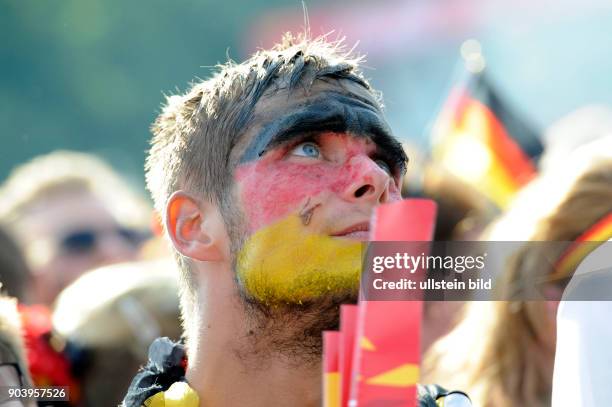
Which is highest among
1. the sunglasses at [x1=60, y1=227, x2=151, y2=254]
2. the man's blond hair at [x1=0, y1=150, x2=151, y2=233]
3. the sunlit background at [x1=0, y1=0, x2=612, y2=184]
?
the sunlit background at [x1=0, y1=0, x2=612, y2=184]

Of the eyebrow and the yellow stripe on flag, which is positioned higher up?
the eyebrow

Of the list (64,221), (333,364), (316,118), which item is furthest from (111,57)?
(333,364)

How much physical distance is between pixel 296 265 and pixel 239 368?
13.5 inches

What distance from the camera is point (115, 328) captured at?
159 inches

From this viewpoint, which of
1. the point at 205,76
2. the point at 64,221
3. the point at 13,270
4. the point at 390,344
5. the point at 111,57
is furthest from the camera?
the point at 111,57

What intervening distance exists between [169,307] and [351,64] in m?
1.43


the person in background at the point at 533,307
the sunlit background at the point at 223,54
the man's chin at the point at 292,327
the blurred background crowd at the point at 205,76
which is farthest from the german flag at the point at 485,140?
the man's chin at the point at 292,327

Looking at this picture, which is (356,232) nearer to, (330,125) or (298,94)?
(330,125)

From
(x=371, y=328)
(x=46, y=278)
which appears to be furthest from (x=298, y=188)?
(x=46, y=278)

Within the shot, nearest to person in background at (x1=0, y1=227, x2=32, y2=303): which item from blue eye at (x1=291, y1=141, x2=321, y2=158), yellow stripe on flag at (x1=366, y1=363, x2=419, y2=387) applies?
blue eye at (x1=291, y1=141, x2=321, y2=158)

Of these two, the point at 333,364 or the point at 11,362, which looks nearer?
the point at 333,364

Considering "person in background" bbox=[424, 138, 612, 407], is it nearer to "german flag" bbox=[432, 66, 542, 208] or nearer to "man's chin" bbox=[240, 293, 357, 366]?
"man's chin" bbox=[240, 293, 357, 366]

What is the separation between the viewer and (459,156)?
18.0ft

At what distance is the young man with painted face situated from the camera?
2711 millimetres
